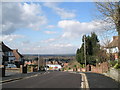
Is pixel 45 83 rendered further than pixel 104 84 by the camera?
Yes

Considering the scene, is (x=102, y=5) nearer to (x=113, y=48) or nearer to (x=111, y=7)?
(x=111, y=7)

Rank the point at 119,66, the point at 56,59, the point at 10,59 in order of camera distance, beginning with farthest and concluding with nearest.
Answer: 1. the point at 56,59
2. the point at 10,59
3. the point at 119,66

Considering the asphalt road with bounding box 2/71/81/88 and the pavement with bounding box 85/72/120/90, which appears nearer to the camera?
the pavement with bounding box 85/72/120/90

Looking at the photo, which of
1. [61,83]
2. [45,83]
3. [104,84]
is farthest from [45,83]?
[104,84]

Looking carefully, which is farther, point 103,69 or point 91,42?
point 91,42

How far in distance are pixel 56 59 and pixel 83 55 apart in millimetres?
86669

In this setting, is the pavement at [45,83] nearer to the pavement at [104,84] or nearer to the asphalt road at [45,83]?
the asphalt road at [45,83]

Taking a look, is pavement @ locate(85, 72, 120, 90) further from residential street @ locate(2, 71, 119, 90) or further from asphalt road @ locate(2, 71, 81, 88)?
asphalt road @ locate(2, 71, 81, 88)

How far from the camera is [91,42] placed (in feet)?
168

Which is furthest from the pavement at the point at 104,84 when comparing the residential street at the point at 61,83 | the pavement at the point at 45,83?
the pavement at the point at 45,83

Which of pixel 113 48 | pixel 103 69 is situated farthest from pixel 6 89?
pixel 113 48

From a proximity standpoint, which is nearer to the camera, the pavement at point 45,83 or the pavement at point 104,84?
the pavement at point 104,84

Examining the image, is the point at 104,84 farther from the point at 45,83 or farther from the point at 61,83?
the point at 45,83

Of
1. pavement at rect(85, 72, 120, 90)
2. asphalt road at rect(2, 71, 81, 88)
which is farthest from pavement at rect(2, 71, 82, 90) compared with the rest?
pavement at rect(85, 72, 120, 90)
